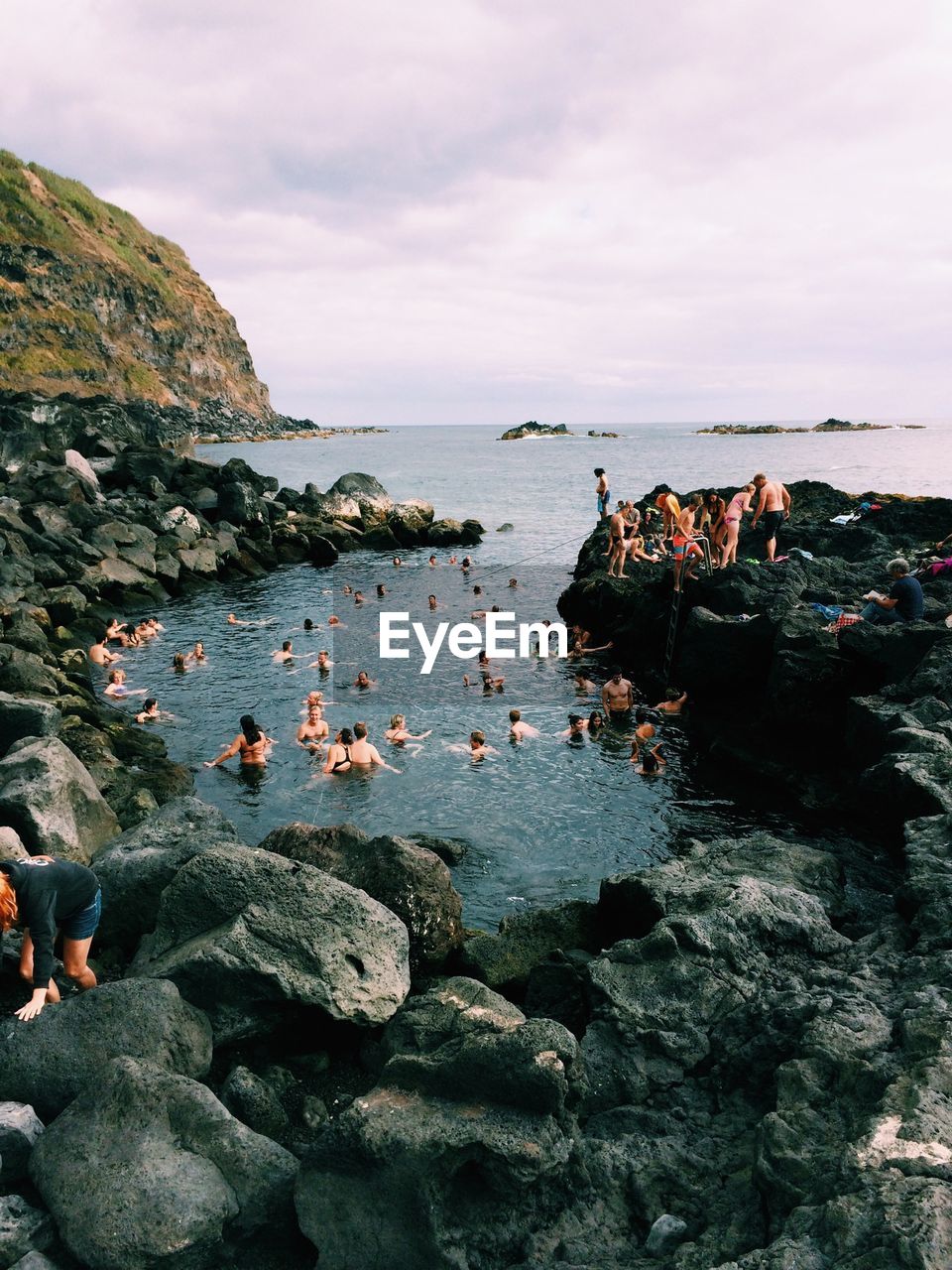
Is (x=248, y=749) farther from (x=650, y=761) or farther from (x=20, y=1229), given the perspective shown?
(x=20, y=1229)

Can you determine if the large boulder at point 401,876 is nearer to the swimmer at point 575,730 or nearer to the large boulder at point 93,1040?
the large boulder at point 93,1040

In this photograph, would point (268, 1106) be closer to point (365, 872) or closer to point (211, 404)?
point (365, 872)

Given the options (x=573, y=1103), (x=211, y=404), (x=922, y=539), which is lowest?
(x=573, y=1103)

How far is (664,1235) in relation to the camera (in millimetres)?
5664

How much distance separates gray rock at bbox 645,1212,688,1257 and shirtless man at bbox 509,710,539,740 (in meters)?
15.4

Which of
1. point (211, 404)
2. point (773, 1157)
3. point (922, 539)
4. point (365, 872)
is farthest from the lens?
point (211, 404)

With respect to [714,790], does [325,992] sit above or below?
above

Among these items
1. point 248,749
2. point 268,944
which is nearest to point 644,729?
point 248,749

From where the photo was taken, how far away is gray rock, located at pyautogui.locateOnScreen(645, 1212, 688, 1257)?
220 inches

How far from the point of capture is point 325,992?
7.96 m

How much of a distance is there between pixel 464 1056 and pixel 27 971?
4.60 m

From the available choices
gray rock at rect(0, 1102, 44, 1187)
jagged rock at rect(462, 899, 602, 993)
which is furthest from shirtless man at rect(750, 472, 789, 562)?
gray rock at rect(0, 1102, 44, 1187)

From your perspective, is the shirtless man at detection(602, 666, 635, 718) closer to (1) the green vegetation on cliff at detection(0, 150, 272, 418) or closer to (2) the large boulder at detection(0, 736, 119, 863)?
(2) the large boulder at detection(0, 736, 119, 863)

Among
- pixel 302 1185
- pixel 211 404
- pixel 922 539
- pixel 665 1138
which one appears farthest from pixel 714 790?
pixel 211 404
